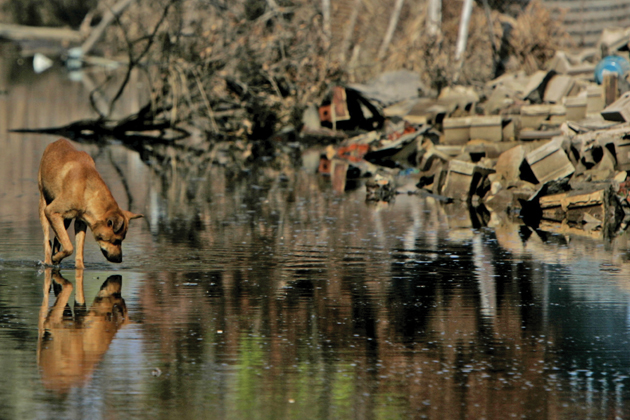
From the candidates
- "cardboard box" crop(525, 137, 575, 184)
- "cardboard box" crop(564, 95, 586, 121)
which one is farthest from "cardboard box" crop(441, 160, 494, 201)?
"cardboard box" crop(564, 95, 586, 121)

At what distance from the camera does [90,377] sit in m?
6.97

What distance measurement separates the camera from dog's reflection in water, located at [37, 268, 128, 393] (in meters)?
7.08

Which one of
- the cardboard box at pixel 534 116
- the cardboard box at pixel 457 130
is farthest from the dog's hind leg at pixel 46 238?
the cardboard box at pixel 534 116

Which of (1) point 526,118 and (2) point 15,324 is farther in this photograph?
(1) point 526,118

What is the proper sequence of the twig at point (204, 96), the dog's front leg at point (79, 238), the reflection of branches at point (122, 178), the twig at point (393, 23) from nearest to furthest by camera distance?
the dog's front leg at point (79, 238)
the reflection of branches at point (122, 178)
the twig at point (204, 96)
the twig at point (393, 23)

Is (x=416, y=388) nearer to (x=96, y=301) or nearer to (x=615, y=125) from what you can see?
(x=96, y=301)

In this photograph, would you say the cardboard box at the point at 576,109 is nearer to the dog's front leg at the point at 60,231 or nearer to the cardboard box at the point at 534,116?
the cardboard box at the point at 534,116

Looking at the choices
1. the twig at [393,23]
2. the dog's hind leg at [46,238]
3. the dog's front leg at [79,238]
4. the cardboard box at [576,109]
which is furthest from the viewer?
the twig at [393,23]

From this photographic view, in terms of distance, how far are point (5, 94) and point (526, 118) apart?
869 inches

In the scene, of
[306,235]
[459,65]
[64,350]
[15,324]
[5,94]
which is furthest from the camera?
[5,94]

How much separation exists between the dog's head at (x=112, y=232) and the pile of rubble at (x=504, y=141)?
19.6ft

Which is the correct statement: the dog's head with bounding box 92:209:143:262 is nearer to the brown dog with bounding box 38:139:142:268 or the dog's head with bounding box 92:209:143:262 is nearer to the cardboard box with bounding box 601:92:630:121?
the brown dog with bounding box 38:139:142:268

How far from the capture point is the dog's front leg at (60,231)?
404 inches

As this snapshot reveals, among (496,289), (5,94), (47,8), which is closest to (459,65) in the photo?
(5,94)
